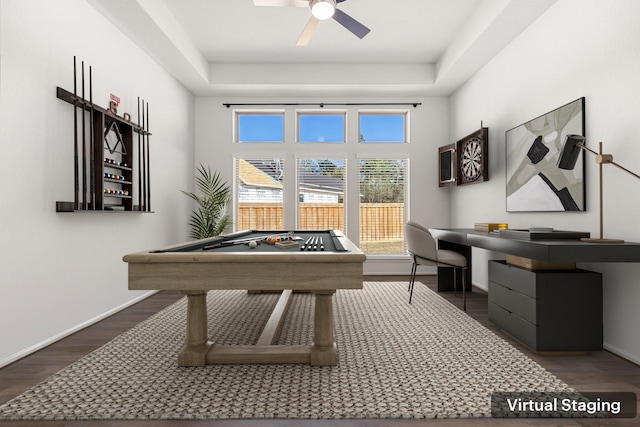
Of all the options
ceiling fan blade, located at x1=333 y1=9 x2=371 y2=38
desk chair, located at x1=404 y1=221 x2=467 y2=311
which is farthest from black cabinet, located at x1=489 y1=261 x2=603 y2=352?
ceiling fan blade, located at x1=333 y1=9 x2=371 y2=38

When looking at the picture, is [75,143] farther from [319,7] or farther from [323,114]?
[323,114]

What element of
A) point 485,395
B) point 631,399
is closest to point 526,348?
point 631,399

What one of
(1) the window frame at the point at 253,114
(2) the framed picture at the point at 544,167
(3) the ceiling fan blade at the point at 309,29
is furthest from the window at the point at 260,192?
(2) the framed picture at the point at 544,167

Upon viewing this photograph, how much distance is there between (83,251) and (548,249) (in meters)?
3.69

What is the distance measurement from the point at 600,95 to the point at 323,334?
273 centimetres

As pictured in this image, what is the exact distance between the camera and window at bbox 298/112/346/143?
5781 millimetres

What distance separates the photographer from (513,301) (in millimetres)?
2660

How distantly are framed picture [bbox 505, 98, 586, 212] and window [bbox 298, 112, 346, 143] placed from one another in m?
2.69

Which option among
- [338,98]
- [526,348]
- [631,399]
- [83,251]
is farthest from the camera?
[338,98]

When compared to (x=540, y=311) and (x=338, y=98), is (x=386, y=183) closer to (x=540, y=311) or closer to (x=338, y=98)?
(x=338, y=98)

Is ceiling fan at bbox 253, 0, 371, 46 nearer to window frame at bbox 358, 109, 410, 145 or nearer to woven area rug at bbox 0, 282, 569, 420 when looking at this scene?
woven area rug at bbox 0, 282, 569, 420

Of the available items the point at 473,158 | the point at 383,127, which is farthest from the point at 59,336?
the point at 383,127

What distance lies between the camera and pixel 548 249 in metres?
2.16

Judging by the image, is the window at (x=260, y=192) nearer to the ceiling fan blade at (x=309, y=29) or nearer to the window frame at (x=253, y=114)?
the window frame at (x=253, y=114)
